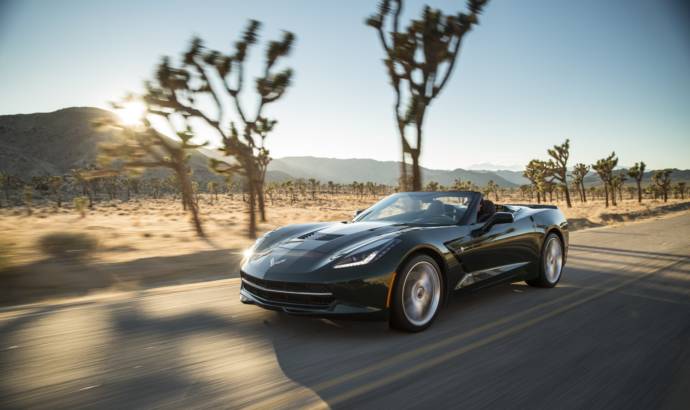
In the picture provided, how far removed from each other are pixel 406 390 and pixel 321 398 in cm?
54

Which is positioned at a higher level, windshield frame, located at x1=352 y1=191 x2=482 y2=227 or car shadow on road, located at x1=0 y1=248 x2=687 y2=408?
windshield frame, located at x1=352 y1=191 x2=482 y2=227

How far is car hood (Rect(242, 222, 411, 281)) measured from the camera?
3.81 meters

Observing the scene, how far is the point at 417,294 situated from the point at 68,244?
7.64m

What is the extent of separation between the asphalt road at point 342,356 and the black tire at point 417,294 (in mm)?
145

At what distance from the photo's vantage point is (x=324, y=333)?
3.89 m

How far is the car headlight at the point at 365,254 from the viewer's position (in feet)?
12.2

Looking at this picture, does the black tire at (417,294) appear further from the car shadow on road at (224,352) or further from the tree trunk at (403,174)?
the tree trunk at (403,174)

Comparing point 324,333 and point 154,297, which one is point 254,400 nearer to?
point 324,333

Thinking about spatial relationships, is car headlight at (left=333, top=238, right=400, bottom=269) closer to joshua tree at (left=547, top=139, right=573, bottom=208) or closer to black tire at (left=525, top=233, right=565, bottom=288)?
black tire at (left=525, top=233, right=565, bottom=288)

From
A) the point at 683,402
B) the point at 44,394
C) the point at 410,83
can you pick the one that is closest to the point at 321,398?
the point at 44,394

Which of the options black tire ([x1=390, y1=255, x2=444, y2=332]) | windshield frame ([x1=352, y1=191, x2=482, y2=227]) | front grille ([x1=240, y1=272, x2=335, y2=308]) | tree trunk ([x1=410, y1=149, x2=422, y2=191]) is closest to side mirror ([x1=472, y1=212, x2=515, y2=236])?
windshield frame ([x1=352, y1=191, x2=482, y2=227])

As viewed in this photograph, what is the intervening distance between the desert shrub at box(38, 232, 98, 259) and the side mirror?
7.19 metres

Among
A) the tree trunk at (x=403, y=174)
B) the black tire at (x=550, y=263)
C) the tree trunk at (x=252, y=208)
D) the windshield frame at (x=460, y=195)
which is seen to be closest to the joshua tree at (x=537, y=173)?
the tree trunk at (x=403, y=174)

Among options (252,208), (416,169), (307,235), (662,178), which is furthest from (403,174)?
(662,178)
